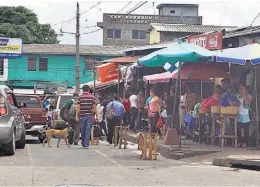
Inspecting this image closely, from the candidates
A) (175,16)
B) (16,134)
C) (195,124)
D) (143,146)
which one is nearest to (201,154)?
(143,146)

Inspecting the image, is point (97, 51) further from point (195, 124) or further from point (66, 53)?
point (195, 124)

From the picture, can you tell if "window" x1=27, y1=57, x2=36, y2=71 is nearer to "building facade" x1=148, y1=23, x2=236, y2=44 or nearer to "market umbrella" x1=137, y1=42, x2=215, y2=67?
"building facade" x1=148, y1=23, x2=236, y2=44

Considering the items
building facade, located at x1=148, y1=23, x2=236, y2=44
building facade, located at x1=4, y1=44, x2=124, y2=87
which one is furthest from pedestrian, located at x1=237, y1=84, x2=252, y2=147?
building facade, located at x1=4, y1=44, x2=124, y2=87

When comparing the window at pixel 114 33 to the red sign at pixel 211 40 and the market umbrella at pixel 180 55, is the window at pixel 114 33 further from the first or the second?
the market umbrella at pixel 180 55

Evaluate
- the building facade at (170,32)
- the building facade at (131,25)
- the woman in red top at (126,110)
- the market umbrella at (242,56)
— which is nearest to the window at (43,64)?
the building facade at (170,32)

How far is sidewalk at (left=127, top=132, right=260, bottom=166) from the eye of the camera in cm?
1126

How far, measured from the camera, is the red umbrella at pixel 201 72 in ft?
49.4

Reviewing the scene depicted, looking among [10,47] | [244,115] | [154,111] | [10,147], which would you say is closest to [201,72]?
[244,115]

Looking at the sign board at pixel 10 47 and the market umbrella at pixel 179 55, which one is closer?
the market umbrella at pixel 179 55

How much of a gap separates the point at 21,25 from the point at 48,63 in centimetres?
607

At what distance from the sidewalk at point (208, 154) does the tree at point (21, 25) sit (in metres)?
40.3

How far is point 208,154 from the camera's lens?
12469 mm

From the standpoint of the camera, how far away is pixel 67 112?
54.2 feet

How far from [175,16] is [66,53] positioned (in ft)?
52.6
